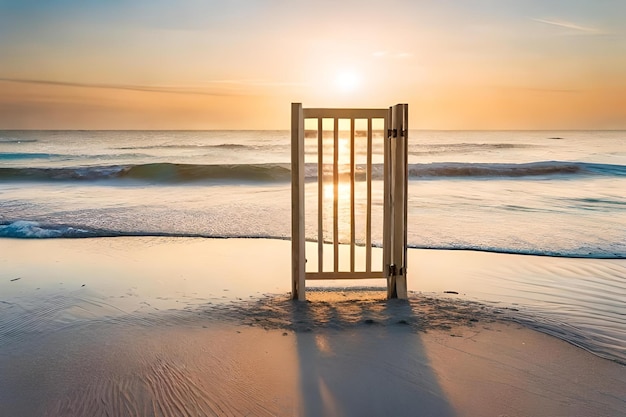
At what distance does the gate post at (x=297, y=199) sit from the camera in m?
5.43

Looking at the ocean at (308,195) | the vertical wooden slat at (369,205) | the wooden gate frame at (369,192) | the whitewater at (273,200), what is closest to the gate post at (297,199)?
the wooden gate frame at (369,192)

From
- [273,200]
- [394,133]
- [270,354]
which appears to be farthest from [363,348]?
[273,200]

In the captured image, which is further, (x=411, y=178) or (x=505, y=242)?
(x=411, y=178)

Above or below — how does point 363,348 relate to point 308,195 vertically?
below

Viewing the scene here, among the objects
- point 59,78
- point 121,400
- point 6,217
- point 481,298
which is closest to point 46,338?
point 121,400

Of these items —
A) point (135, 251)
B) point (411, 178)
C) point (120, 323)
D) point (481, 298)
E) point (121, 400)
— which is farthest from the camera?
point (411, 178)

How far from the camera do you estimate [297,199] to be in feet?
18.2

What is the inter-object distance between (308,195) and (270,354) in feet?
37.4

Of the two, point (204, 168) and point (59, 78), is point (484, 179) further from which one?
point (59, 78)

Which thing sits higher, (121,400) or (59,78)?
(59,78)

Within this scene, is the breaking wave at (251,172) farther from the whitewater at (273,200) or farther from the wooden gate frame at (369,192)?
the wooden gate frame at (369,192)

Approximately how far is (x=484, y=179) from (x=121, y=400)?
66.9ft

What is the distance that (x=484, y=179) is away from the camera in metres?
22.4

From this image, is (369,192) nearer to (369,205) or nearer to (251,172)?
(369,205)
